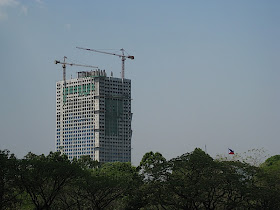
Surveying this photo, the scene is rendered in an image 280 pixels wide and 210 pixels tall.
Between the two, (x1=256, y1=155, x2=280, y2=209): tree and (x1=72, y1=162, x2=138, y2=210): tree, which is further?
(x1=72, y1=162, x2=138, y2=210): tree

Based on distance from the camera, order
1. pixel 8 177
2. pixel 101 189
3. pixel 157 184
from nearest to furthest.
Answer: pixel 8 177, pixel 157 184, pixel 101 189

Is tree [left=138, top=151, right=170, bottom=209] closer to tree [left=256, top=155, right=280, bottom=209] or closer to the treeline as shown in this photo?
the treeline

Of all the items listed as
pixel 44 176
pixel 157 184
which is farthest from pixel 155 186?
pixel 44 176

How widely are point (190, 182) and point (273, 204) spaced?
10.0 metres

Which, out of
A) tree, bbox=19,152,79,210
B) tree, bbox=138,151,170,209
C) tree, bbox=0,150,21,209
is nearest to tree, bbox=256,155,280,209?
tree, bbox=138,151,170,209

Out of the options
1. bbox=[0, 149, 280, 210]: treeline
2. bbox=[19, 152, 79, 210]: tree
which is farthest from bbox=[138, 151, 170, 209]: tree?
bbox=[19, 152, 79, 210]: tree

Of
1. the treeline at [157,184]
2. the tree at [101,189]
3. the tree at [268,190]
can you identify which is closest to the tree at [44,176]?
the treeline at [157,184]

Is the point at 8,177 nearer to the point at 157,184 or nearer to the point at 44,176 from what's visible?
the point at 44,176

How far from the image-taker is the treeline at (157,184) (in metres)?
55.9

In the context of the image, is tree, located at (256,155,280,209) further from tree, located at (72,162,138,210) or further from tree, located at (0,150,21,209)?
tree, located at (0,150,21,209)

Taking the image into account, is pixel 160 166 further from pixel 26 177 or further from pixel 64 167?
pixel 26 177

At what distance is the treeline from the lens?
5594cm

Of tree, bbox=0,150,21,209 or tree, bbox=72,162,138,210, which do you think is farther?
tree, bbox=72,162,138,210

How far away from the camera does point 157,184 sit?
60469 millimetres
